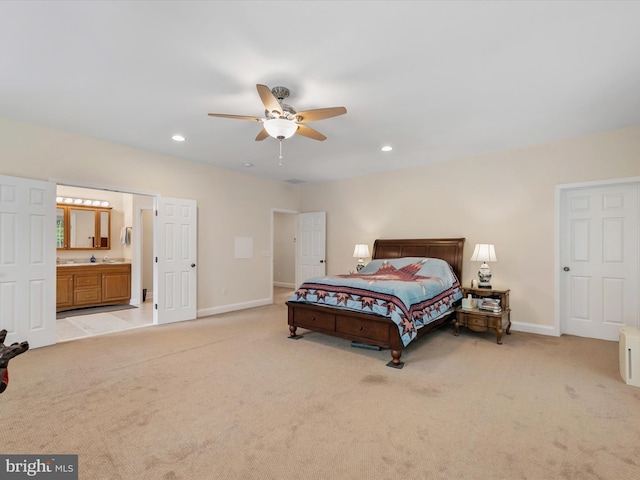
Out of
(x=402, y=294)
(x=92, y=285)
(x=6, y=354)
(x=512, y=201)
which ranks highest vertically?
(x=512, y=201)

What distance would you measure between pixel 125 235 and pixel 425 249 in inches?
257

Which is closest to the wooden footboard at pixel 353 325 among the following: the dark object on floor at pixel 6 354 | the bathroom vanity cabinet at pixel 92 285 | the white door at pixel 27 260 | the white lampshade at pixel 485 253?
the white lampshade at pixel 485 253

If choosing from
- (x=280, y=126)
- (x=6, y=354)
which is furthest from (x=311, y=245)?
(x=6, y=354)

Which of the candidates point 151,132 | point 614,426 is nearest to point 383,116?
point 151,132

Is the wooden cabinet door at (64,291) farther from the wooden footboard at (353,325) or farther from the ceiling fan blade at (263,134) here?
the ceiling fan blade at (263,134)

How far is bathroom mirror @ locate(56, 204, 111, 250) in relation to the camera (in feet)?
21.6

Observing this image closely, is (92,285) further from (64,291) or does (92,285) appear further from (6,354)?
(6,354)

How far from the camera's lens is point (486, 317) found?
4.18 m

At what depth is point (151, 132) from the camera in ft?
13.5

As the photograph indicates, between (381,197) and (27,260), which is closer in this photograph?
(27,260)

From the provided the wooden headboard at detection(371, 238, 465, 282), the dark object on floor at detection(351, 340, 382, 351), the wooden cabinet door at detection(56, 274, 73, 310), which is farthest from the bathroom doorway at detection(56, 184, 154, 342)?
the wooden headboard at detection(371, 238, 465, 282)

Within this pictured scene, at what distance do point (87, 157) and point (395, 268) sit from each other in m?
4.80

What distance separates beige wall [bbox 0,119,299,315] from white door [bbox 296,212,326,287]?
520mm

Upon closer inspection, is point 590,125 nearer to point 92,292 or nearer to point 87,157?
point 87,157
